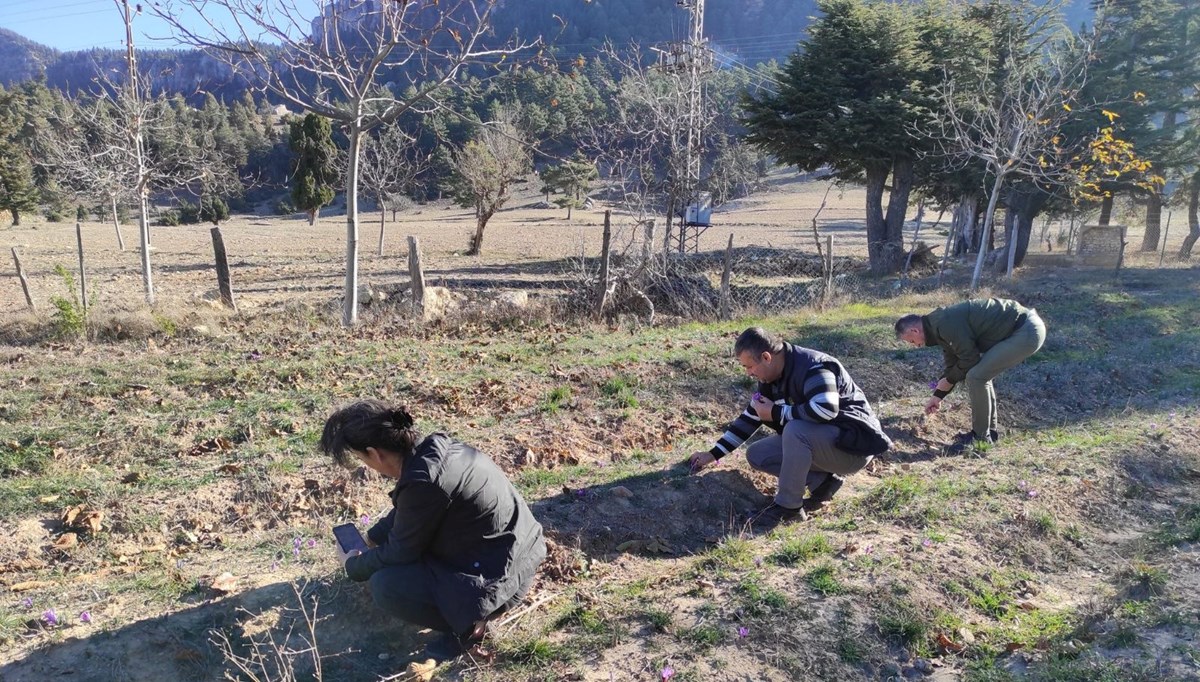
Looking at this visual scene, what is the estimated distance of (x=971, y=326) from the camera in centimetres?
602

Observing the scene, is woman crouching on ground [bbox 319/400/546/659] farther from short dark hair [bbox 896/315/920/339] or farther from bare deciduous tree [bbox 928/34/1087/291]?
bare deciduous tree [bbox 928/34/1087/291]

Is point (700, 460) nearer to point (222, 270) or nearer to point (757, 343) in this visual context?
point (757, 343)

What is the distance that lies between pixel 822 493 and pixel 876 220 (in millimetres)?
19552

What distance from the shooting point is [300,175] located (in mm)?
37094

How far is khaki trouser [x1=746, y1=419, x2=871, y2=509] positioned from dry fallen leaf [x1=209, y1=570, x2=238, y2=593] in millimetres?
3209

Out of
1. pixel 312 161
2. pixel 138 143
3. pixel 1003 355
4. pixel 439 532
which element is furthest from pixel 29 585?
pixel 312 161

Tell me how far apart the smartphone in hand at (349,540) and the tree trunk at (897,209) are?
68.1 feet

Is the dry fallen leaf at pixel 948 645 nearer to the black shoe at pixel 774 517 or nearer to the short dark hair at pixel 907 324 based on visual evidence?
the black shoe at pixel 774 517

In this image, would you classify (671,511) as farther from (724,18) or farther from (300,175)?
(724,18)

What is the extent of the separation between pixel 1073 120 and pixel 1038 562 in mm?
21324

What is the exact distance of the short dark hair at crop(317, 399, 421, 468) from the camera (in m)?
2.98

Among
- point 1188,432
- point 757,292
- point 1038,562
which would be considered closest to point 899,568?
point 1038,562

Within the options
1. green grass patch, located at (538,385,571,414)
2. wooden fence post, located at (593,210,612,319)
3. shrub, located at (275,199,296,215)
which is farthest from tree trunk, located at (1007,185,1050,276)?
shrub, located at (275,199,296,215)

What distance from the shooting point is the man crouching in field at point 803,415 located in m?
4.51
